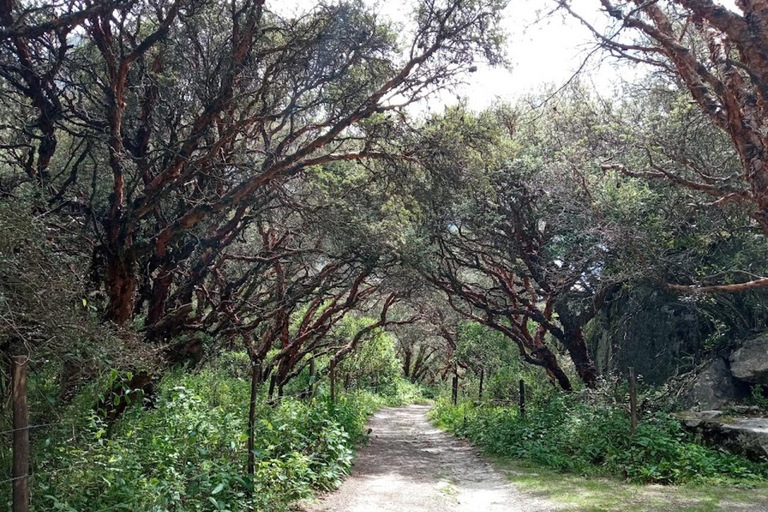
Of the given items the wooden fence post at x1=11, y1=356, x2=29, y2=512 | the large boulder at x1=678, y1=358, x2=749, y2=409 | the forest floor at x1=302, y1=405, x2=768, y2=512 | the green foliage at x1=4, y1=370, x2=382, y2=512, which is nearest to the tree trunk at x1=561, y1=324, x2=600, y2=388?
the large boulder at x1=678, y1=358, x2=749, y2=409

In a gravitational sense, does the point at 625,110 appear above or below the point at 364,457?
above

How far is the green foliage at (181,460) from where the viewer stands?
13.4 ft

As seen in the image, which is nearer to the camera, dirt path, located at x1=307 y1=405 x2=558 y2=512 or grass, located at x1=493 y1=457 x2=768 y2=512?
grass, located at x1=493 y1=457 x2=768 y2=512

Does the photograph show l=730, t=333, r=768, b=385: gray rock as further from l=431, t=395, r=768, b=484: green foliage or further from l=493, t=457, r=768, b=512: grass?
l=493, t=457, r=768, b=512: grass

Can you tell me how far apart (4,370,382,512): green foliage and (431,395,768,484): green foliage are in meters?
3.88

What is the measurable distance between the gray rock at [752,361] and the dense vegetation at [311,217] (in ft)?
0.51

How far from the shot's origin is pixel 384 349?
26203mm

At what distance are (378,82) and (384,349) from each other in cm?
1858

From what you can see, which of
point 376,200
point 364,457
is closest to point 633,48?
point 376,200

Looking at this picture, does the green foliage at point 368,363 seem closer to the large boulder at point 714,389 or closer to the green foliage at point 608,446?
the green foliage at point 608,446

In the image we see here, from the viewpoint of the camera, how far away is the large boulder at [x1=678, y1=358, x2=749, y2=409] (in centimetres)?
1070

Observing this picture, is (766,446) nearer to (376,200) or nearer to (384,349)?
(376,200)

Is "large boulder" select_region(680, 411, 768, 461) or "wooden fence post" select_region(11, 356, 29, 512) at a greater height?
"wooden fence post" select_region(11, 356, 29, 512)

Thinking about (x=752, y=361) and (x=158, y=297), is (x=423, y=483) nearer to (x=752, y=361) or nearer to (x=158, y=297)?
(x=158, y=297)
